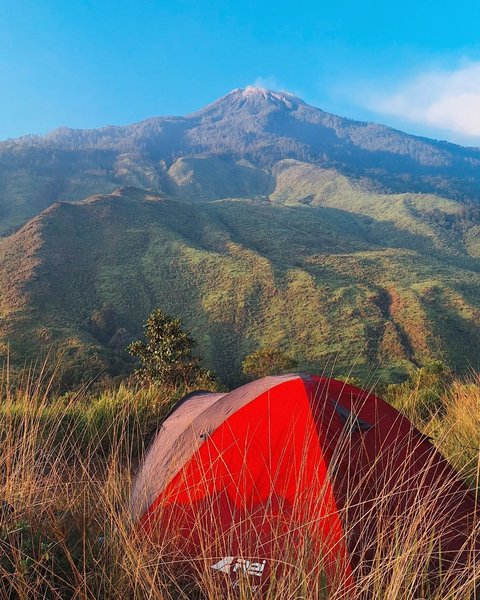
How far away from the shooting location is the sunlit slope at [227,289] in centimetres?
4249

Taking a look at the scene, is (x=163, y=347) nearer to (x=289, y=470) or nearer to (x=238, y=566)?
(x=289, y=470)

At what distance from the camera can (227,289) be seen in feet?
185

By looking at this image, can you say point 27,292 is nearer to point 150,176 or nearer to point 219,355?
point 219,355

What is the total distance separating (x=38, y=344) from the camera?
124ft

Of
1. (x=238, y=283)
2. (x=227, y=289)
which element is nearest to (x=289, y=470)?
(x=227, y=289)

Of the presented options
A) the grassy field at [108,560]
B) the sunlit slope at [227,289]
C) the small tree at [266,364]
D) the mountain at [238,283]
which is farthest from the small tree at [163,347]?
the sunlit slope at [227,289]

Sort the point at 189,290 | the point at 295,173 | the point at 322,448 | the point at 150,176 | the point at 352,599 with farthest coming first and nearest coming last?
1. the point at 295,173
2. the point at 150,176
3. the point at 189,290
4. the point at 322,448
5. the point at 352,599

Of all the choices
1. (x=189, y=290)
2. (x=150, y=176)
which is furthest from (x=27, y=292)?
(x=150, y=176)

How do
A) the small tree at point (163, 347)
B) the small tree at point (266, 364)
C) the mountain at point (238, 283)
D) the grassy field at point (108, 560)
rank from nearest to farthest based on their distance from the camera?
the grassy field at point (108, 560) → the small tree at point (163, 347) → the small tree at point (266, 364) → the mountain at point (238, 283)

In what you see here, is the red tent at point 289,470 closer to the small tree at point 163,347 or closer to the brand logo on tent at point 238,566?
the brand logo on tent at point 238,566

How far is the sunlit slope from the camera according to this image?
42488mm

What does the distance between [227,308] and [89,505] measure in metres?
49.2

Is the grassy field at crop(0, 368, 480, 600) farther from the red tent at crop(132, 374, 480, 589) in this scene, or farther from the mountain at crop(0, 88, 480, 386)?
the mountain at crop(0, 88, 480, 386)

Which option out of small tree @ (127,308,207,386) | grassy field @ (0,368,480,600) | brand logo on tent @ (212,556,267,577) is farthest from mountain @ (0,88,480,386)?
brand logo on tent @ (212,556,267,577)
